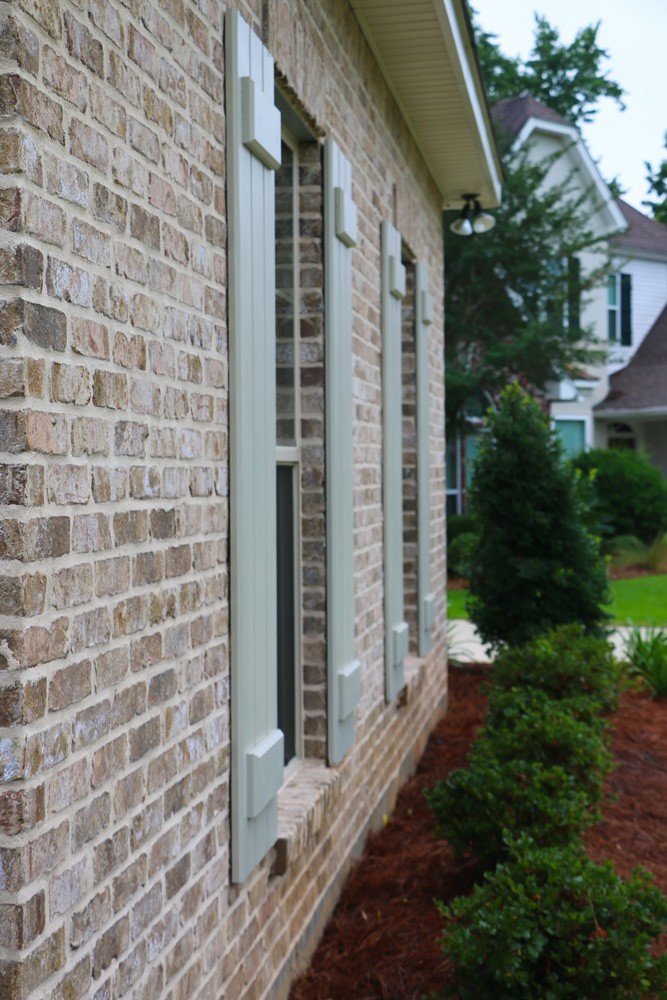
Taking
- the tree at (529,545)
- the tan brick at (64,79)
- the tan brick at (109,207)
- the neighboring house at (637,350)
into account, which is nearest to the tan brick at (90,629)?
the tan brick at (109,207)

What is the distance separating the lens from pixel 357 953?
415cm

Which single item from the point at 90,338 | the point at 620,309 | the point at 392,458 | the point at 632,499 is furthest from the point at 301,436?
the point at 620,309

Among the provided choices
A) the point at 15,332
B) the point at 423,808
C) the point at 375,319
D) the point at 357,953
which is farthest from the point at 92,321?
the point at 423,808

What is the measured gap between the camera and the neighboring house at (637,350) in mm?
25344

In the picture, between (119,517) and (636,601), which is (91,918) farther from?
(636,601)

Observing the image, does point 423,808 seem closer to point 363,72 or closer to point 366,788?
point 366,788

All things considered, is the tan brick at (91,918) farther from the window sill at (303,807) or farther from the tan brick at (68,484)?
the window sill at (303,807)

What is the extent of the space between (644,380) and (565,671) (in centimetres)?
1970

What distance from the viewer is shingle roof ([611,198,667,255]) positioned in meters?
27.0

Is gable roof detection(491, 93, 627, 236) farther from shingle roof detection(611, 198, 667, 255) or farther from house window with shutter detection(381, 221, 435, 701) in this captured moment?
house window with shutter detection(381, 221, 435, 701)

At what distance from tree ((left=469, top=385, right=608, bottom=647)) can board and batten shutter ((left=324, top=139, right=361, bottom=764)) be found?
4.98m

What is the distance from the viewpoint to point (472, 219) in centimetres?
880

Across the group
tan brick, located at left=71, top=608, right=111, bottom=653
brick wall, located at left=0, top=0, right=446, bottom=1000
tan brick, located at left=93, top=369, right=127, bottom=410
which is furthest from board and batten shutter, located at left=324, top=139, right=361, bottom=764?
tan brick, located at left=71, top=608, right=111, bottom=653

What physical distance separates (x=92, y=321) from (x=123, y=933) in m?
1.34
